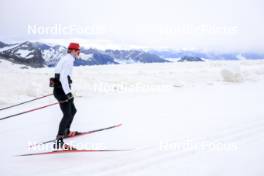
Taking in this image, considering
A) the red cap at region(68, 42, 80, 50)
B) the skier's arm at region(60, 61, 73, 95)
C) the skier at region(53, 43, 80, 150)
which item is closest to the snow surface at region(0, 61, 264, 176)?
the skier at region(53, 43, 80, 150)

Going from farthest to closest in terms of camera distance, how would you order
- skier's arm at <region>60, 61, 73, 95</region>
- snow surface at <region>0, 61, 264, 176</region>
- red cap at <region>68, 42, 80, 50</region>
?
1. red cap at <region>68, 42, 80, 50</region>
2. skier's arm at <region>60, 61, 73, 95</region>
3. snow surface at <region>0, 61, 264, 176</region>

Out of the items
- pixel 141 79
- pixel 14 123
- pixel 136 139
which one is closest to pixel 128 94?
pixel 141 79

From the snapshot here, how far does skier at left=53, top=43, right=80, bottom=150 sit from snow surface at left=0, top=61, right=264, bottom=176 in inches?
18.9

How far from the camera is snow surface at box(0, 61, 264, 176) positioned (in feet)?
17.4

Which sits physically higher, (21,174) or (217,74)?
(217,74)

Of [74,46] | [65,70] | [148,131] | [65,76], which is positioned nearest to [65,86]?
[65,76]

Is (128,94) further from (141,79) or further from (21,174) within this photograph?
(21,174)

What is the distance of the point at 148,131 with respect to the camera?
24.7 ft

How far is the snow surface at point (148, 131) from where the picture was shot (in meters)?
5.29

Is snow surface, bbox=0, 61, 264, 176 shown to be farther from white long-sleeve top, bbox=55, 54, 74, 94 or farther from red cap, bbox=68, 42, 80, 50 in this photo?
red cap, bbox=68, 42, 80, 50

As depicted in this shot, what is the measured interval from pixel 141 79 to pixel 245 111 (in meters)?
9.37

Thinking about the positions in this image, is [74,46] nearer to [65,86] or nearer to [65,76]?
[65,76]

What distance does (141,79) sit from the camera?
59.3 feet

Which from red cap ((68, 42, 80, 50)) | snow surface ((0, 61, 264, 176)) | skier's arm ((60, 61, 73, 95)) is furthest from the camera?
red cap ((68, 42, 80, 50))
